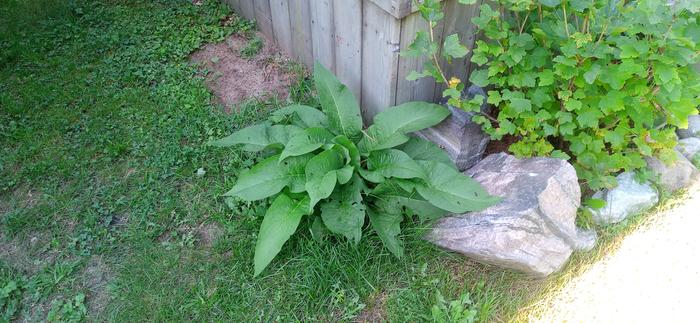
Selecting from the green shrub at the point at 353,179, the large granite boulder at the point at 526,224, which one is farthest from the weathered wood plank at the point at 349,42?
the large granite boulder at the point at 526,224

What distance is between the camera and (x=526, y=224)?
8.12 feet

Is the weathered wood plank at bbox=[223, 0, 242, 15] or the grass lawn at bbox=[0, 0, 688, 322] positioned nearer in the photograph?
the grass lawn at bbox=[0, 0, 688, 322]

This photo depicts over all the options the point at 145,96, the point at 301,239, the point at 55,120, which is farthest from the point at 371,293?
the point at 55,120

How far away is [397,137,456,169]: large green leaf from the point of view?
107 inches

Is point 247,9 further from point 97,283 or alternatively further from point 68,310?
point 68,310

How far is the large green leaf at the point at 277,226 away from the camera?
7.86 feet

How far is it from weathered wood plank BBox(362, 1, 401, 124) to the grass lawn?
1.61ft

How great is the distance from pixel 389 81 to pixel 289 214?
850mm

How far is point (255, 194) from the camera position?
98.3 inches

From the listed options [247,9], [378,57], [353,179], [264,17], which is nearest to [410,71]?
[378,57]

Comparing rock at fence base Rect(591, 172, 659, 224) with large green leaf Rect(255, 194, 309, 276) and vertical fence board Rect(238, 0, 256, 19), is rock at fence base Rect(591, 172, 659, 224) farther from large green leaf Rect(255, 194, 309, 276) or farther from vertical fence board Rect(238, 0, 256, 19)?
vertical fence board Rect(238, 0, 256, 19)

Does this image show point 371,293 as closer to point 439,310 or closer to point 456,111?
point 439,310

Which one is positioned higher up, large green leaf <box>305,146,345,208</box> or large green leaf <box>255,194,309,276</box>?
large green leaf <box>305,146,345,208</box>

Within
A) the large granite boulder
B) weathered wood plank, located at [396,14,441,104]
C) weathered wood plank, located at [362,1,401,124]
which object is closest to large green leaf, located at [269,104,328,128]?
weathered wood plank, located at [362,1,401,124]
